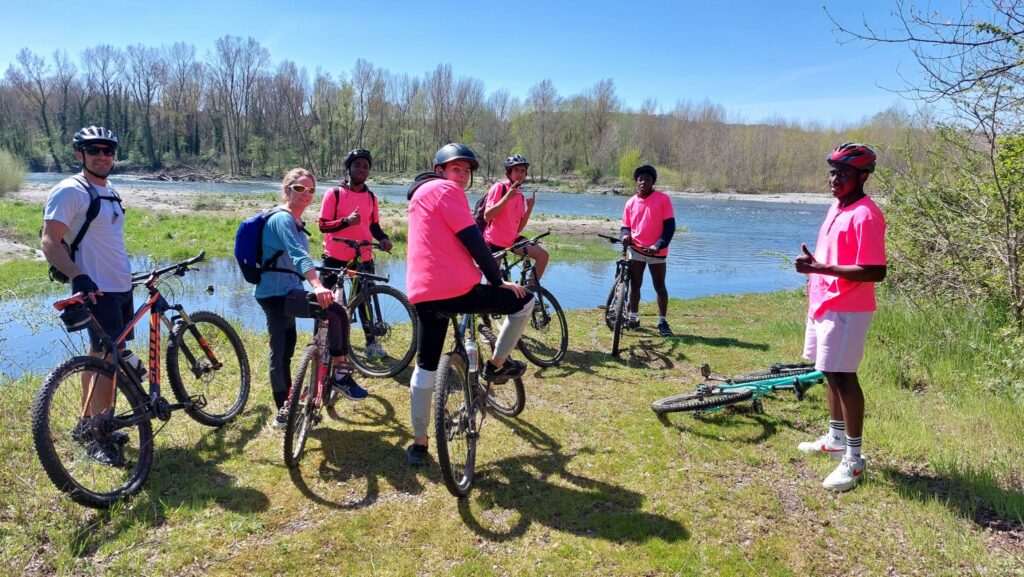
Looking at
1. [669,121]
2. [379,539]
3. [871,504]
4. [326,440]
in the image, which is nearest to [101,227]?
[326,440]

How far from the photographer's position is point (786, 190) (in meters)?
68.1

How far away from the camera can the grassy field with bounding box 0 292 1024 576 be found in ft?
9.57

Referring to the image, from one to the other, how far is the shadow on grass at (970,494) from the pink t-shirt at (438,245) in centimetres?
302

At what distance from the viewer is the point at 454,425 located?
352 centimetres

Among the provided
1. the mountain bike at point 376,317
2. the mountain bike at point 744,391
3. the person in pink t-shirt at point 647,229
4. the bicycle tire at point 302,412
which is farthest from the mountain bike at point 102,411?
the person in pink t-shirt at point 647,229

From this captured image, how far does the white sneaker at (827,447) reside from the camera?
3.83 metres

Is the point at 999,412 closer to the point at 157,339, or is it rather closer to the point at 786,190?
the point at 157,339

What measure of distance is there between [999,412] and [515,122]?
82049 millimetres

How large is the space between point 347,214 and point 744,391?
13.5 feet

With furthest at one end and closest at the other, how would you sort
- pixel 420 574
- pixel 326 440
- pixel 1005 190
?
Result: pixel 1005 190, pixel 326 440, pixel 420 574

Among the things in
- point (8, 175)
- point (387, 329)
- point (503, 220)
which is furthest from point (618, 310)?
point (8, 175)

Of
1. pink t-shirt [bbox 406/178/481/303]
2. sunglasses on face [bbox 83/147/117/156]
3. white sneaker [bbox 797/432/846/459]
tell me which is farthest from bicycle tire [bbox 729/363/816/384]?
sunglasses on face [bbox 83/147/117/156]

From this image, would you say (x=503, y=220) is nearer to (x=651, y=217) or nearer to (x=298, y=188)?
(x=651, y=217)

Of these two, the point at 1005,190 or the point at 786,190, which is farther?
the point at 786,190
